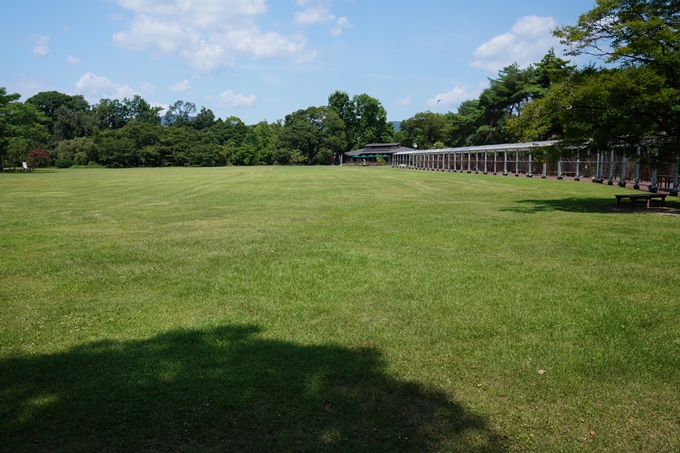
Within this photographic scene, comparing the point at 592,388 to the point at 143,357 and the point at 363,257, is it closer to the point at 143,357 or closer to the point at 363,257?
the point at 143,357

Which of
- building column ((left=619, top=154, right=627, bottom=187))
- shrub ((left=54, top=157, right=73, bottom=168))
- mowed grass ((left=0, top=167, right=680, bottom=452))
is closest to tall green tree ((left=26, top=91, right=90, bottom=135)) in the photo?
shrub ((left=54, top=157, right=73, bottom=168))

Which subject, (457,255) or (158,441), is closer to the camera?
(158,441)

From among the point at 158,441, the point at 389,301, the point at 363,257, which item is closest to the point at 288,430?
the point at 158,441

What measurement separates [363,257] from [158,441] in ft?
19.8

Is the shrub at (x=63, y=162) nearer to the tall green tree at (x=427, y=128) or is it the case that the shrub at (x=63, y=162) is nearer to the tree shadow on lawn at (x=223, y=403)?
the tall green tree at (x=427, y=128)

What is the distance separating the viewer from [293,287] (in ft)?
23.9

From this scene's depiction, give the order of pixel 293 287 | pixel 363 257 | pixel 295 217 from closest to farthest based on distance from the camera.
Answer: pixel 293 287
pixel 363 257
pixel 295 217

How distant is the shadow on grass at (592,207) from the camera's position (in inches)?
624

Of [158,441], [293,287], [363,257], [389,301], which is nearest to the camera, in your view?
[158,441]

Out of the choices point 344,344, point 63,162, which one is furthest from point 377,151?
point 344,344

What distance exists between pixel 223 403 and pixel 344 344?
60.8 inches

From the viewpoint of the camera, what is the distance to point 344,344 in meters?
5.16

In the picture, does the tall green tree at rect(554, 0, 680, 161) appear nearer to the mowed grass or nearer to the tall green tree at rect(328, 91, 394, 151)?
the mowed grass

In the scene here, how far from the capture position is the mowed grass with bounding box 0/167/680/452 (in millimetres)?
3639
